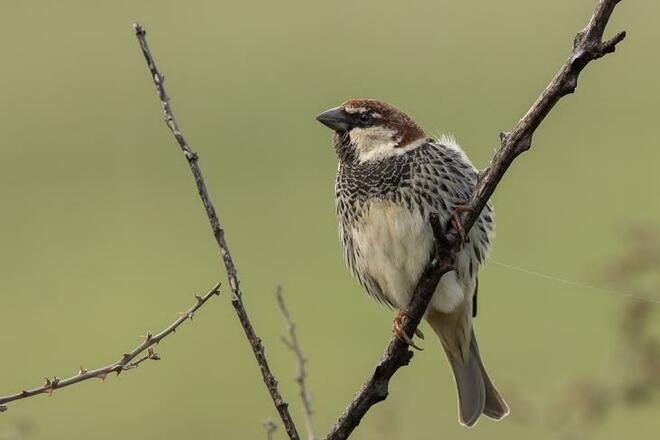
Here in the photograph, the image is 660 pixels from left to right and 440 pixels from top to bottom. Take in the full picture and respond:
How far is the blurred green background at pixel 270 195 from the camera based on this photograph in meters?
8.15

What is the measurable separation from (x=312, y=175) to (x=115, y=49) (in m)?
4.92

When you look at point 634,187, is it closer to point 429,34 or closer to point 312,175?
point 312,175

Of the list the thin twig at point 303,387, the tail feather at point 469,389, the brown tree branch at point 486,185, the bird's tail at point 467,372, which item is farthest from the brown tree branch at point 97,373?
the tail feather at point 469,389

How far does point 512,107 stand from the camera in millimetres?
11078

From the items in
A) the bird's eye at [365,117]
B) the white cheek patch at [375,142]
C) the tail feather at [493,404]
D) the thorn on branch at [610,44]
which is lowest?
the tail feather at [493,404]

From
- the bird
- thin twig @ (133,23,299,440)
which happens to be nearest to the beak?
the bird

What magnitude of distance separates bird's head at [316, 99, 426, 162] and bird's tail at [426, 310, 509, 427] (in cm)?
58

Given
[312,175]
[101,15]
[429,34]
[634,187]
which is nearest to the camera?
[634,187]

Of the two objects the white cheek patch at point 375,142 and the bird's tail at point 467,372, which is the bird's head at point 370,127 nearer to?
the white cheek patch at point 375,142

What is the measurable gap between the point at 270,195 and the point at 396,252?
7.06m

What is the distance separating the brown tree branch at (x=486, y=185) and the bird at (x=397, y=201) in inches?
33.2

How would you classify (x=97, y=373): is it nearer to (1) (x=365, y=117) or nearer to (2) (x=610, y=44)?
(2) (x=610, y=44)

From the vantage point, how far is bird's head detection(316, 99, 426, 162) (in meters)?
3.76

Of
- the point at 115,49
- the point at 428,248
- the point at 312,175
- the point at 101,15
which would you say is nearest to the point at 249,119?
the point at 312,175
